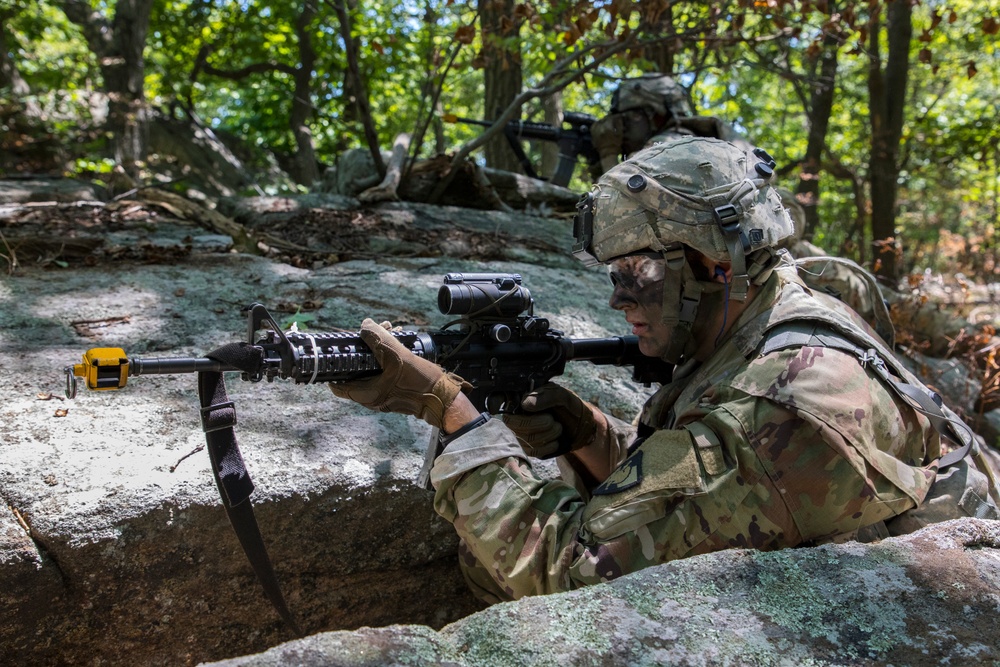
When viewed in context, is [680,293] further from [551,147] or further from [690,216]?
[551,147]

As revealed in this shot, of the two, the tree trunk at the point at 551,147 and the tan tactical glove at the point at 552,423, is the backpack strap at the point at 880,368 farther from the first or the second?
the tree trunk at the point at 551,147

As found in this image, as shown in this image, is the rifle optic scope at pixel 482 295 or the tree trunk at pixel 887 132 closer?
the rifle optic scope at pixel 482 295

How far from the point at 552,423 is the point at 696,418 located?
697 millimetres

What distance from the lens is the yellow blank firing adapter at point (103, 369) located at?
1888 millimetres

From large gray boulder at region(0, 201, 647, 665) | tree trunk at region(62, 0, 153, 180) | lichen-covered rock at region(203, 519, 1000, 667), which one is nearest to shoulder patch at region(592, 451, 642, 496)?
lichen-covered rock at region(203, 519, 1000, 667)

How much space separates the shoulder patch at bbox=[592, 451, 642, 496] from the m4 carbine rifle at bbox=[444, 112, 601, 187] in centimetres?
571

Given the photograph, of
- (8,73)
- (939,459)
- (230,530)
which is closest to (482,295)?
(230,530)

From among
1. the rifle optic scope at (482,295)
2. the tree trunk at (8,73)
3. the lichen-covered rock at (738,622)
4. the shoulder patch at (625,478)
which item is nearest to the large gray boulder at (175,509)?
the rifle optic scope at (482,295)

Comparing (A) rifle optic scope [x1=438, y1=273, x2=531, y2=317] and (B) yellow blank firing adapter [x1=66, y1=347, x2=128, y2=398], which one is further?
(A) rifle optic scope [x1=438, y1=273, x2=531, y2=317]

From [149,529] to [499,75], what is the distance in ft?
23.1

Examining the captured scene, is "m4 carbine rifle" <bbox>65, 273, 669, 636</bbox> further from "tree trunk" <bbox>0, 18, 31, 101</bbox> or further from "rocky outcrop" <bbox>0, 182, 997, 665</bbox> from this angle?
"tree trunk" <bbox>0, 18, 31, 101</bbox>

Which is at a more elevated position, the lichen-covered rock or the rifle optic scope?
the rifle optic scope

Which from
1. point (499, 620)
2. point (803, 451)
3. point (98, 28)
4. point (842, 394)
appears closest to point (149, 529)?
point (499, 620)

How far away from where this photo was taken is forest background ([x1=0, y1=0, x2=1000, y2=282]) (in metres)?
6.40
